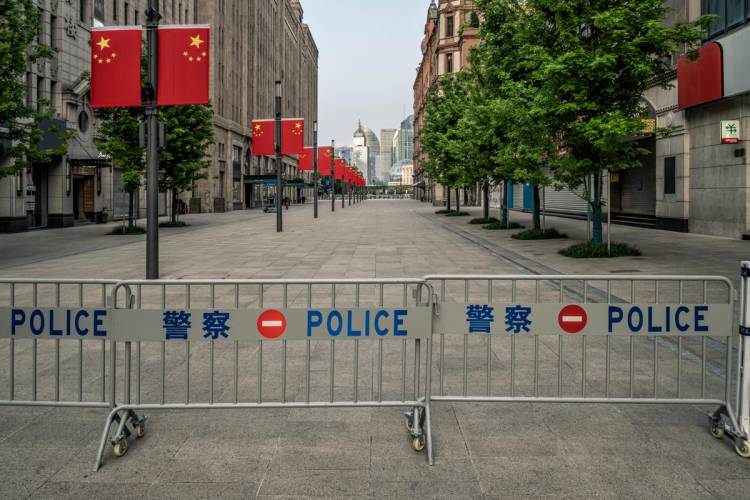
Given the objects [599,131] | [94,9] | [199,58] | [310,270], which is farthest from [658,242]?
[94,9]

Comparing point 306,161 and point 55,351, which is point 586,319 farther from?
point 306,161

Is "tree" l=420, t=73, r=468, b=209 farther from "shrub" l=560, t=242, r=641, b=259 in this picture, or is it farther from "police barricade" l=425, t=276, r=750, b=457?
"police barricade" l=425, t=276, r=750, b=457

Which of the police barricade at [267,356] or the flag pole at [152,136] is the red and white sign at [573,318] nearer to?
the police barricade at [267,356]

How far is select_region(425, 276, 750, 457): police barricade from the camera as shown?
492cm

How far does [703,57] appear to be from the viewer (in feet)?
71.6

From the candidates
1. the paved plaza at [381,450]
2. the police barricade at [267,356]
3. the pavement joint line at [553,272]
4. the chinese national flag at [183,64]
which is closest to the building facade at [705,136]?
the pavement joint line at [553,272]

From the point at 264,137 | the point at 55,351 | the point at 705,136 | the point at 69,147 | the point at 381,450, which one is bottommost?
the point at 381,450

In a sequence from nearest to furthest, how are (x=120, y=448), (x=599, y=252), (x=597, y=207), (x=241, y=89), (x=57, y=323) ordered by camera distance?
1. (x=120, y=448)
2. (x=57, y=323)
3. (x=599, y=252)
4. (x=597, y=207)
5. (x=241, y=89)

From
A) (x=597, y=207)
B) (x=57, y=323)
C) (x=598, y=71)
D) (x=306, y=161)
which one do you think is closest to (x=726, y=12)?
(x=598, y=71)

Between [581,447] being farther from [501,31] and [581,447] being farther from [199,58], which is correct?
[501,31]

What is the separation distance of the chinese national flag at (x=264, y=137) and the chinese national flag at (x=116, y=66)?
20.2 m

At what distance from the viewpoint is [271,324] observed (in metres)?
4.87

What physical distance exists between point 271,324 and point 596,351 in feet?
13.7

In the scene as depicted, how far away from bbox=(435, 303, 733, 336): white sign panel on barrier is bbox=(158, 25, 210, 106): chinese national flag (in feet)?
28.8
